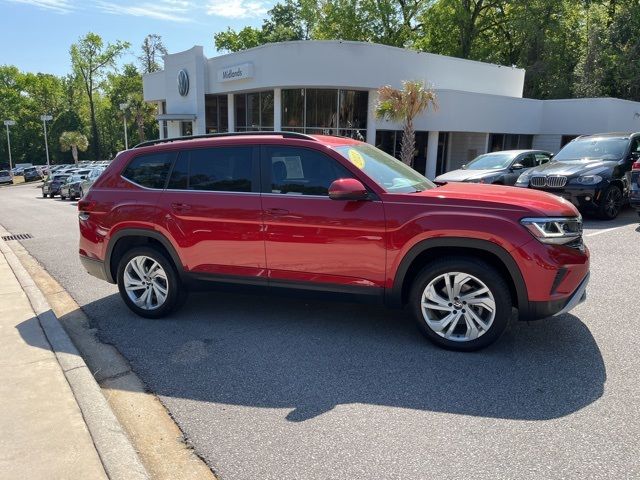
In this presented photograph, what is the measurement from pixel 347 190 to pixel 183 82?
2640cm

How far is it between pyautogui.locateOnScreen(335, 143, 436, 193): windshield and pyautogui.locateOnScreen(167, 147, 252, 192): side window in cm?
94

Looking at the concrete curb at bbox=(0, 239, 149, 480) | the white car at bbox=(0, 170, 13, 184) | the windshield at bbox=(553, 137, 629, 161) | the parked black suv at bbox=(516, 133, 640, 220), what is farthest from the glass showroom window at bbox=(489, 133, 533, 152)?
the white car at bbox=(0, 170, 13, 184)

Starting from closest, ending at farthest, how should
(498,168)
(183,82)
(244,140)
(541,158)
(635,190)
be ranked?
(244,140), (635,190), (498,168), (541,158), (183,82)

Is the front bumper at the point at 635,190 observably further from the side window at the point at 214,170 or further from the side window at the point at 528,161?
the side window at the point at 214,170

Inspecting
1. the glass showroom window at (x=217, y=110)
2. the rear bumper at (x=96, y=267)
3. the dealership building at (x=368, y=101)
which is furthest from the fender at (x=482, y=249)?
the glass showroom window at (x=217, y=110)

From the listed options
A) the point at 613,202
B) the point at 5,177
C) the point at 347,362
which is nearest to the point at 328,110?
the point at 613,202

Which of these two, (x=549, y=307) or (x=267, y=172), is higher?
(x=267, y=172)

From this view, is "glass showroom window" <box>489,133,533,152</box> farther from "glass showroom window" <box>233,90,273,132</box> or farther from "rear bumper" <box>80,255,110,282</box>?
"rear bumper" <box>80,255,110,282</box>

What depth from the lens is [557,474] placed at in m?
2.63

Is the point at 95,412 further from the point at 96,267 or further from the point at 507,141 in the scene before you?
the point at 507,141

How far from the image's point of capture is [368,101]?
2173 centimetres

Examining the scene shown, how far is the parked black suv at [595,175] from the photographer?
1061 centimetres

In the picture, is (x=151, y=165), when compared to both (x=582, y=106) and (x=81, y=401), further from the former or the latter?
(x=582, y=106)

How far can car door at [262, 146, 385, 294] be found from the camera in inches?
166
